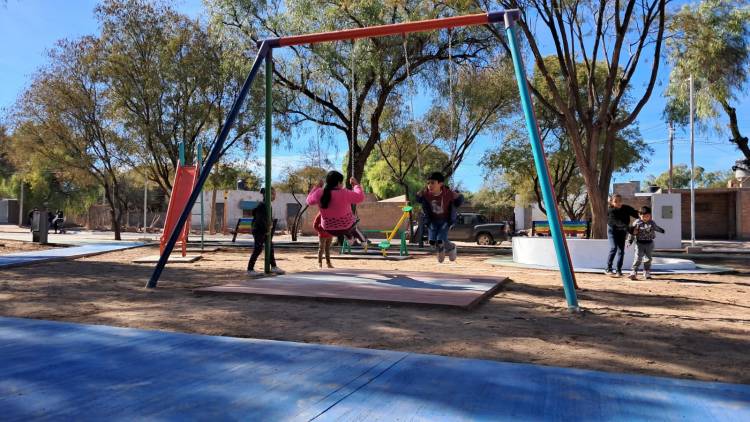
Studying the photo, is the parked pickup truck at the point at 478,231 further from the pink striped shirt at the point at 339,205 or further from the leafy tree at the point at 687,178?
the leafy tree at the point at 687,178

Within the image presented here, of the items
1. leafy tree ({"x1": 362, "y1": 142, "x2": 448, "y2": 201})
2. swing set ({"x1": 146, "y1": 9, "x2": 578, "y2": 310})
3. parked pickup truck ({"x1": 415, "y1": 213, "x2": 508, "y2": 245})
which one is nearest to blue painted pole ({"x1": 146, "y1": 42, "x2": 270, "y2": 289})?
swing set ({"x1": 146, "y1": 9, "x2": 578, "y2": 310})

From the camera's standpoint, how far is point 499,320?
5773 millimetres

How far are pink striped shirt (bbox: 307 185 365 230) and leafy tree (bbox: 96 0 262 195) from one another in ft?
45.6

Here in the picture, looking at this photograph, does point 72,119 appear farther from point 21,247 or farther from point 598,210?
point 598,210

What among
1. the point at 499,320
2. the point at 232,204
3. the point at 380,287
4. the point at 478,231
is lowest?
the point at 499,320

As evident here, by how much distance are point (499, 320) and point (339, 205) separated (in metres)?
3.98

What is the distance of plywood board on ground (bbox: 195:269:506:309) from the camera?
6648mm

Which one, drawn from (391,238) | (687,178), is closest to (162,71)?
(391,238)

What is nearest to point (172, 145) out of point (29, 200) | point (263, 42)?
point (263, 42)

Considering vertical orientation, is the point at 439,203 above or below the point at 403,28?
below

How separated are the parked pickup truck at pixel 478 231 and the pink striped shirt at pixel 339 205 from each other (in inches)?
583

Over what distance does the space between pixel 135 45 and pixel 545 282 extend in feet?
64.0

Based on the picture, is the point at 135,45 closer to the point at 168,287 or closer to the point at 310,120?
the point at 310,120

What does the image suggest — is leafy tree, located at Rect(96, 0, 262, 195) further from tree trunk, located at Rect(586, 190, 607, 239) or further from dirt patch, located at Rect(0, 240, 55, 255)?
tree trunk, located at Rect(586, 190, 607, 239)
